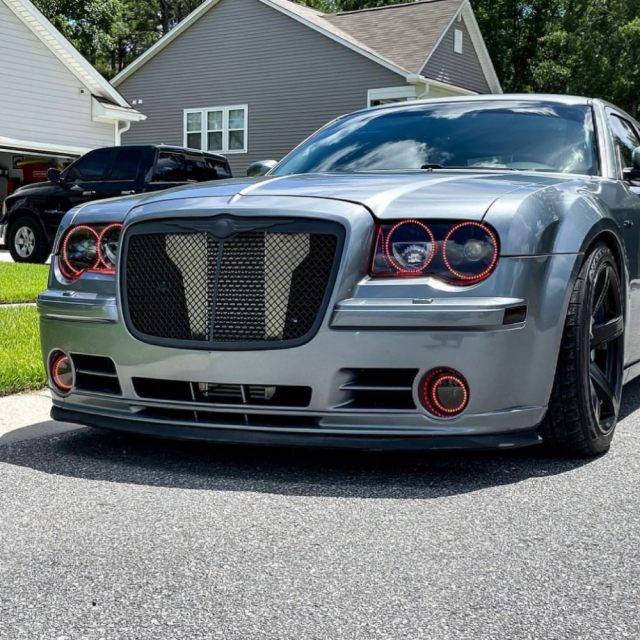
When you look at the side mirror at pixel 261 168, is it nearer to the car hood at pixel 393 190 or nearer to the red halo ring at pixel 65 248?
the car hood at pixel 393 190

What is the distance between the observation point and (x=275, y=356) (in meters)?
3.83

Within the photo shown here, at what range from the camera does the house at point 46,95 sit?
23250 mm

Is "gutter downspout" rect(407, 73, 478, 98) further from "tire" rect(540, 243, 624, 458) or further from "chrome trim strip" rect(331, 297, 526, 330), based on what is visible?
"chrome trim strip" rect(331, 297, 526, 330)

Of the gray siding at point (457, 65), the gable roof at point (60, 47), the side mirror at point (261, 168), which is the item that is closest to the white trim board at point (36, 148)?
the gable roof at point (60, 47)

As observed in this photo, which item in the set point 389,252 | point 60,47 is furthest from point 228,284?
point 60,47

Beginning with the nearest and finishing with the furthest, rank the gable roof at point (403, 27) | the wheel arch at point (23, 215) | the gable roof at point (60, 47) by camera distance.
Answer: the wheel arch at point (23, 215)
the gable roof at point (60, 47)
the gable roof at point (403, 27)

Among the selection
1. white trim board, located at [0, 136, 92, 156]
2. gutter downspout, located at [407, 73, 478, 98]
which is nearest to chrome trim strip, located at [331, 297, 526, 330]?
white trim board, located at [0, 136, 92, 156]

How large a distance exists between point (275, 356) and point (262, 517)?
661mm

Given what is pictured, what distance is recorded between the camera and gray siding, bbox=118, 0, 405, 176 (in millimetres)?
28000

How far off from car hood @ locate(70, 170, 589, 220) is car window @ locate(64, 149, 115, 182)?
1157 cm

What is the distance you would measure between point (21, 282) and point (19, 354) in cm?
520

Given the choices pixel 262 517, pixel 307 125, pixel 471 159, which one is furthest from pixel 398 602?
pixel 307 125

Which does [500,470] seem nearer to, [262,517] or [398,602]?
[262,517]

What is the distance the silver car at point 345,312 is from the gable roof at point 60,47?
20925 millimetres
